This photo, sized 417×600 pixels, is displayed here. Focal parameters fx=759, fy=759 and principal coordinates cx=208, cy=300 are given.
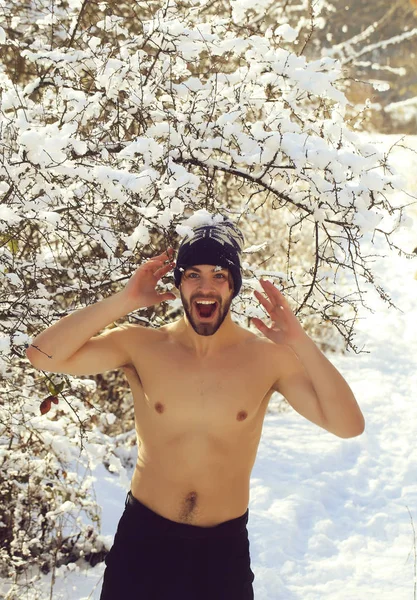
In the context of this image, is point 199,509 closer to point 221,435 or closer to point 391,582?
point 221,435

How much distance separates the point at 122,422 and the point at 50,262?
10.2 feet

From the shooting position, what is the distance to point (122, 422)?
617 centimetres

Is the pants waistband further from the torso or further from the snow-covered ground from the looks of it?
the snow-covered ground

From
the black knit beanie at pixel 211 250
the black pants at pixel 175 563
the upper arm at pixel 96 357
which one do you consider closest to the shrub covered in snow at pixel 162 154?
the black knit beanie at pixel 211 250

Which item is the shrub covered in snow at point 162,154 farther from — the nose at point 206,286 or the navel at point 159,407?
the navel at point 159,407

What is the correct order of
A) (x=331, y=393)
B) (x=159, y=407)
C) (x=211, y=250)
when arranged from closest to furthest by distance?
(x=331, y=393)
(x=211, y=250)
(x=159, y=407)

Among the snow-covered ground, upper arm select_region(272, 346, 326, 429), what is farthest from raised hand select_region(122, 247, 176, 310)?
the snow-covered ground

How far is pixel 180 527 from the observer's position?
94.0 inches

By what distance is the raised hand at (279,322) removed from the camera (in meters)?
2.32

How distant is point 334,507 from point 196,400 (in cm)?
378

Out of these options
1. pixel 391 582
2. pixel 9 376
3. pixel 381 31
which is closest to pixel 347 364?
pixel 391 582

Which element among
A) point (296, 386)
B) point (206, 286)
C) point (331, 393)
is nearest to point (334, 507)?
point (296, 386)

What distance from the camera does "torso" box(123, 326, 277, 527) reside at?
2432 millimetres

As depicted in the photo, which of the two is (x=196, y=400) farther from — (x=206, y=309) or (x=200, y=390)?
(x=206, y=309)
